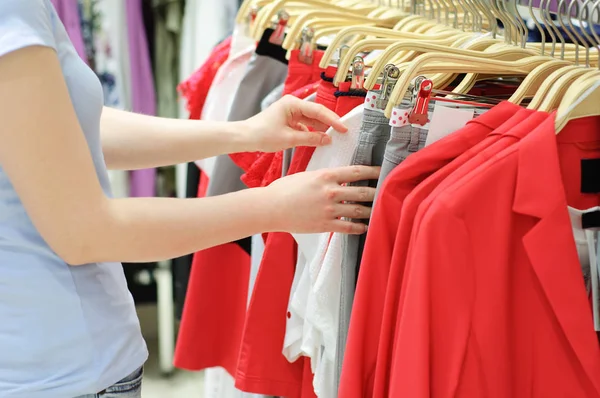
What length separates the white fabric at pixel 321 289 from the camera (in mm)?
1086

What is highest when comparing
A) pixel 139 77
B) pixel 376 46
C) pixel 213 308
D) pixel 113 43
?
pixel 376 46

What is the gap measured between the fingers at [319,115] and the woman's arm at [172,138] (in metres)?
0.04

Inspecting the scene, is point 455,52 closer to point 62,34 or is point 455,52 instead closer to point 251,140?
point 251,140

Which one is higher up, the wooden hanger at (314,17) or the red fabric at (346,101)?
the wooden hanger at (314,17)

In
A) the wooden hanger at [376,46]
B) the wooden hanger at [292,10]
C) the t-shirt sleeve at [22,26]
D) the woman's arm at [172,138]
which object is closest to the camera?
the t-shirt sleeve at [22,26]

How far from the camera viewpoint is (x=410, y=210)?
924 millimetres

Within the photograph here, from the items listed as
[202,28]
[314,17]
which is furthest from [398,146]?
[202,28]

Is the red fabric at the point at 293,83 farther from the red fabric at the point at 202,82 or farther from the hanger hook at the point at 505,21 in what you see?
the red fabric at the point at 202,82

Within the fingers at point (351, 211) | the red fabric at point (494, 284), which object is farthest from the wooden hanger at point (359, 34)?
the red fabric at point (494, 284)

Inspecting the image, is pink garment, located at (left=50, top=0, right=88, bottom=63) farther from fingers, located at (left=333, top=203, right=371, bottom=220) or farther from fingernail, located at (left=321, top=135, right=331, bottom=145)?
fingers, located at (left=333, top=203, right=371, bottom=220)

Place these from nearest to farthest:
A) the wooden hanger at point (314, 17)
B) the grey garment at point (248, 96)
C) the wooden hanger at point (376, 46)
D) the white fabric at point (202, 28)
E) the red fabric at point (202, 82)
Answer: the wooden hanger at point (376, 46) < the wooden hanger at point (314, 17) < the grey garment at point (248, 96) < the red fabric at point (202, 82) < the white fabric at point (202, 28)

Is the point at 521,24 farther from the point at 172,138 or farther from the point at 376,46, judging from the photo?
the point at 172,138

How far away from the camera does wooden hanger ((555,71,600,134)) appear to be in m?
0.92

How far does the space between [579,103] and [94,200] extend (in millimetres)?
617
